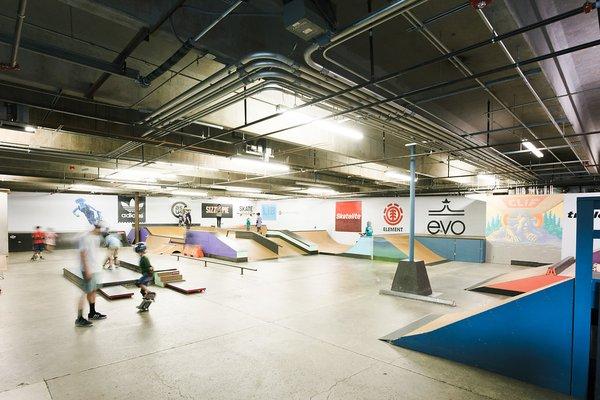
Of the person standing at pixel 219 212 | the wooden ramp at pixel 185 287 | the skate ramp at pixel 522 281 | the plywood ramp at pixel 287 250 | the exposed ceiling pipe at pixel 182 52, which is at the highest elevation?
the exposed ceiling pipe at pixel 182 52

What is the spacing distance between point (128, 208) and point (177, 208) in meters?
3.28

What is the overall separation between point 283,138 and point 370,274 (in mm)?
5268

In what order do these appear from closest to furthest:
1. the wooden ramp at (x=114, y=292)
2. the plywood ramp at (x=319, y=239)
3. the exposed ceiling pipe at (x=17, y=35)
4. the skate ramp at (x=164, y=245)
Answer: the exposed ceiling pipe at (x=17, y=35) < the wooden ramp at (x=114, y=292) < the skate ramp at (x=164, y=245) < the plywood ramp at (x=319, y=239)

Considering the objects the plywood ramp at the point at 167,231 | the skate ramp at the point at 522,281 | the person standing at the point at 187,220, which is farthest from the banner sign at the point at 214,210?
the skate ramp at the point at 522,281

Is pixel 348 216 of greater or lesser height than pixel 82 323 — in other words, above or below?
above

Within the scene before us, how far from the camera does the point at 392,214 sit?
19.5m

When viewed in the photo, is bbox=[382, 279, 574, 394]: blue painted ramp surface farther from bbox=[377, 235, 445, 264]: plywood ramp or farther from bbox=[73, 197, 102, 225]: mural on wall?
bbox=[73, 197, 102, 225]: mural on wall

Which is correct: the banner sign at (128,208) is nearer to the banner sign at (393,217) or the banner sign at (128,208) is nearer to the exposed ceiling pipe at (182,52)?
the banner sign at (393,217)

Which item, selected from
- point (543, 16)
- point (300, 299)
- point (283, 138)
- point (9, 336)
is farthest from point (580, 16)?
point (9, 336)

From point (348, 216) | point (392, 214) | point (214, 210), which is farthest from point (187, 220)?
point (392, 214)

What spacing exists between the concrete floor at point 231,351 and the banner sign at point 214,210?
17.3 meters

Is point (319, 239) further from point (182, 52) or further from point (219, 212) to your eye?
point (182, 52)

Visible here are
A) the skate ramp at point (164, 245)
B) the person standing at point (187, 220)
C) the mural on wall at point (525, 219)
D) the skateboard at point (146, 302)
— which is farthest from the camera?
the person standing at point (187, 220)

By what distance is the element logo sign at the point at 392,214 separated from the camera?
1911cm
